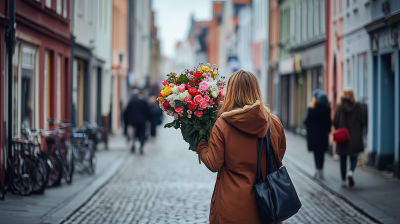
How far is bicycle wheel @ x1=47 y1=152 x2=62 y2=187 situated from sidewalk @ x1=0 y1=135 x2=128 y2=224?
13 centimetres

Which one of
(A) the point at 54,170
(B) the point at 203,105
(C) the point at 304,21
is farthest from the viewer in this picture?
(C) the point at 304,21

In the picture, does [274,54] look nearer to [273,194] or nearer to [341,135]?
[341,135]

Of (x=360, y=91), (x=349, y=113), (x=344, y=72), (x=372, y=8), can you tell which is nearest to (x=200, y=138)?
(x=349, y=113)

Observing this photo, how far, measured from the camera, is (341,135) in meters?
Result: 11.1

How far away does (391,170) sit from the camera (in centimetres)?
1395

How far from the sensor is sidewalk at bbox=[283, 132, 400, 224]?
8836 millimetres

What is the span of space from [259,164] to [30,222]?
4.60 m

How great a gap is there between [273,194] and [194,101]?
3.11 feet

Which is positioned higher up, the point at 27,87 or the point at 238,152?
the point at 27,87

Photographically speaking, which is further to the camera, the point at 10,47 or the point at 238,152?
the point at 10,47

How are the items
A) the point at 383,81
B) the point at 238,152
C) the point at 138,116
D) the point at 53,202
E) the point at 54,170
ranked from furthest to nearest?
the point at 138,116, the point at 383,81, the point at 54,170, the point at 53,202, the point at 238,152

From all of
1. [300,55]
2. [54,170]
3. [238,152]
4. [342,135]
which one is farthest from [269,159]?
[300,55]

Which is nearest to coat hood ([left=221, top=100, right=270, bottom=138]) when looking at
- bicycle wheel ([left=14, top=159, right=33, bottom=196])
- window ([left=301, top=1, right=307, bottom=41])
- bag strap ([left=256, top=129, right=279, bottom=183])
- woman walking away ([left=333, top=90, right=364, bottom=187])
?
bag strap ([left=256, top=129, right=279, bottom=183])

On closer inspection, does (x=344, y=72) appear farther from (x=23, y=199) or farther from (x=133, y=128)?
(x=23, y=199)
